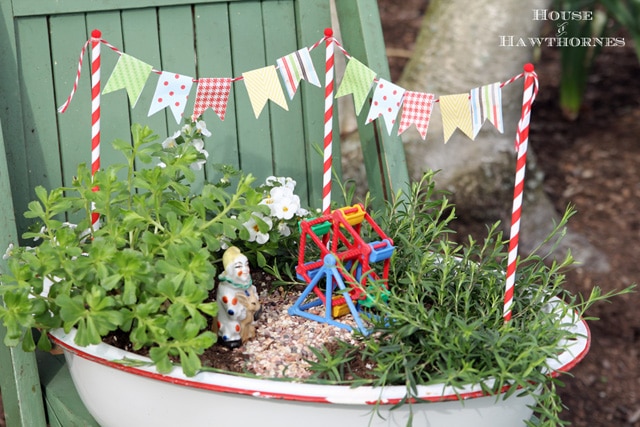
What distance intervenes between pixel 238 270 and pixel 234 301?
5 centimetres

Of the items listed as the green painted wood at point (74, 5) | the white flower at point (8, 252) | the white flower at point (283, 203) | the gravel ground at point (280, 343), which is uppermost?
the green painted wood at point (74, 5)

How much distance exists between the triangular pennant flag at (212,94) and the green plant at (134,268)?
0.11 meters

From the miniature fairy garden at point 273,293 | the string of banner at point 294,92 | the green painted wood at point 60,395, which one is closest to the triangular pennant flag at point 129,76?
the string of banner at point 294,92

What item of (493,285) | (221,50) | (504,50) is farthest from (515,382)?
(504,50)

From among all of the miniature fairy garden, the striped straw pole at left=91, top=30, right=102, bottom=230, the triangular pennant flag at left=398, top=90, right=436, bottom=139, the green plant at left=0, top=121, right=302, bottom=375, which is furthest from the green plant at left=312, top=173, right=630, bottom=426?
the striped straw pole at left=91, top=30, right=102, bottom=230

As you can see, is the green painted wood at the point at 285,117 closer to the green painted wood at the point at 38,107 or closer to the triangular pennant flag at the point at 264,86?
the triangular pennant flag at the point at 264,86

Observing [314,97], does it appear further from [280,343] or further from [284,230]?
[280,343]

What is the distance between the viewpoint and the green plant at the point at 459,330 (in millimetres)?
1257

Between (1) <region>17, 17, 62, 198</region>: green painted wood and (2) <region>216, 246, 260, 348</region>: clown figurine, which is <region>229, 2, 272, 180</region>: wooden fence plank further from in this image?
(2) <region>216, 246, 260, 348</region>: clown figurine

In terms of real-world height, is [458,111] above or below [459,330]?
above

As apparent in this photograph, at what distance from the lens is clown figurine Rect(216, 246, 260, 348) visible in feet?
4.50

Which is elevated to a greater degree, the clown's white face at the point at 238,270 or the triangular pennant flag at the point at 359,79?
the triangular pennant flag at the point at 359,79

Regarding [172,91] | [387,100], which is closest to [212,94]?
[172,91]

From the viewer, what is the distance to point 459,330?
1316 mm
